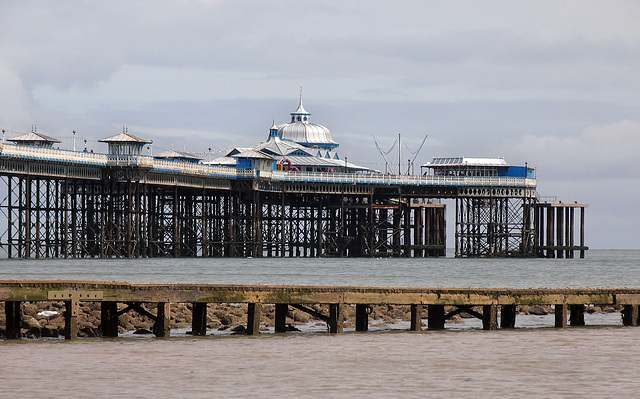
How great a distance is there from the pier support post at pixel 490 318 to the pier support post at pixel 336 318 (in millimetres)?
5546

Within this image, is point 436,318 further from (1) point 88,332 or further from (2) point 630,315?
(1) point 88,332

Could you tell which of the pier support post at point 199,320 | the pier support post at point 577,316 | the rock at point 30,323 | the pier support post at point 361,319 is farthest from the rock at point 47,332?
the pier support post at point 577,316

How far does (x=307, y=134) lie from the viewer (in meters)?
185

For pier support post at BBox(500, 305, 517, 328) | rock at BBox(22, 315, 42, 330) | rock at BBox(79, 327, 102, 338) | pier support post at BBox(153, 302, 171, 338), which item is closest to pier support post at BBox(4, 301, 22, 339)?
rock at BBox(22, 315, 42, 330)

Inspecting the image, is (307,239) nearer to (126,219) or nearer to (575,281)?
(126,219)

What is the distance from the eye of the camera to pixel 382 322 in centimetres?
4709

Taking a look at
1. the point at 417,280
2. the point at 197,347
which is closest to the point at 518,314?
the point at 197,347

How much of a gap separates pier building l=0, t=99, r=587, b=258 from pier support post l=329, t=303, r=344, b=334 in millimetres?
81210

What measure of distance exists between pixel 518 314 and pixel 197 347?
19645 mm

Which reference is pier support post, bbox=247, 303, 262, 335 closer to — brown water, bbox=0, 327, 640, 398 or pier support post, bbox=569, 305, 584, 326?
brown water, bbox=0, 327, 640, 398

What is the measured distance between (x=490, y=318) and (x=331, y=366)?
39.2 feet

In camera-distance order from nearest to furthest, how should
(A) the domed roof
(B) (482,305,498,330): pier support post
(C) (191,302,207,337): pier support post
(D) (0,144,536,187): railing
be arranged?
(C) (191,302,207,337): pier support post, (B) (482,305,498,330): pier support post, (D) (0,144,536,187): railing, (A) the domed roof

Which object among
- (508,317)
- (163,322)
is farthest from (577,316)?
(163,322)

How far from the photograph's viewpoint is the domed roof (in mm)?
184375
